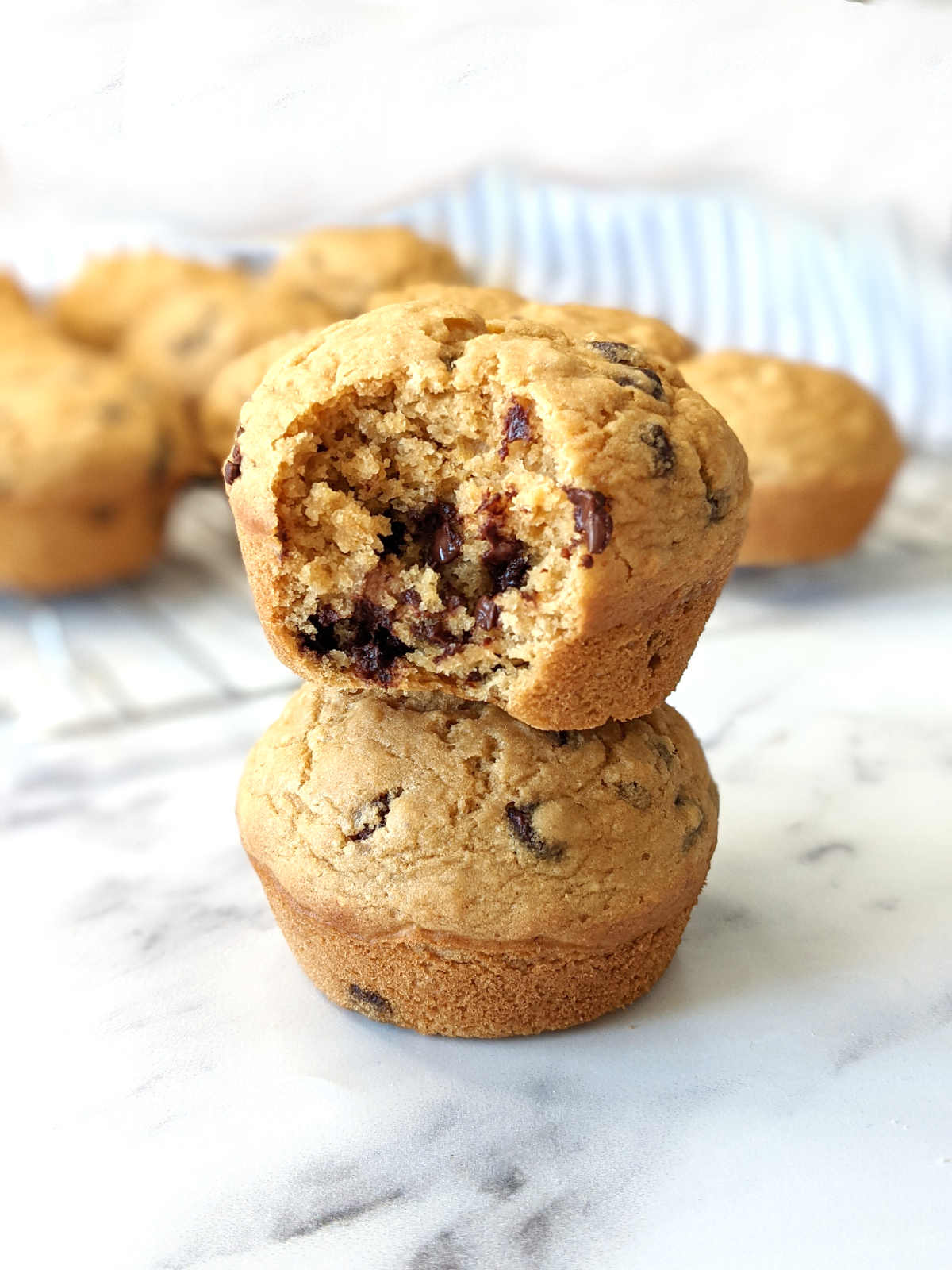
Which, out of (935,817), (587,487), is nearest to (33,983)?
(587,487)

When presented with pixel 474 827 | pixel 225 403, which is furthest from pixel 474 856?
pixel 225 403

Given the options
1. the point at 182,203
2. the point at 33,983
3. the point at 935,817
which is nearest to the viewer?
the point at 33,983

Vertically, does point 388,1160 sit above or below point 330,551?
below

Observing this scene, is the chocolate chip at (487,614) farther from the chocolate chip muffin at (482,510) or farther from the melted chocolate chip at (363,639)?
the melted chocolate chip at (363,639)

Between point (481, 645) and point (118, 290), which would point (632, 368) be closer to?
point (481, 645)

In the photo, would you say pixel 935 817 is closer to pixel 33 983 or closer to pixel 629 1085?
pixel 629 1085

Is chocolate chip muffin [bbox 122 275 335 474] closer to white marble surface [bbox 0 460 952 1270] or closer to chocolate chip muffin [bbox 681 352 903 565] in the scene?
chocolate chip muffin [bbox 681 352 903 565]

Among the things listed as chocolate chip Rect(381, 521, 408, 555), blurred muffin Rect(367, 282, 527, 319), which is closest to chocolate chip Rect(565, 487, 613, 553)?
chocolate chip Rect(381, 521, 408, 555)
